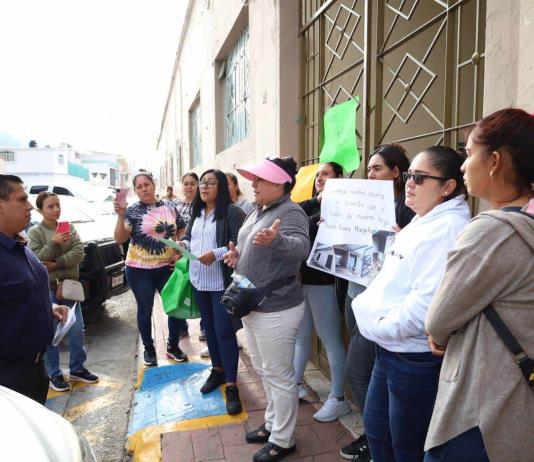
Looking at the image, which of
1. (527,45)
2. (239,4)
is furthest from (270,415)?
(239,4)

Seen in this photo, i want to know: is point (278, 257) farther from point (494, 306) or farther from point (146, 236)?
point (146, 236)

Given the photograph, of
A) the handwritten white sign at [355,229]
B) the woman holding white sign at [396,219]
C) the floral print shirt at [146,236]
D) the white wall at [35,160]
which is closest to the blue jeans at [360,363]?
the woman holding white sign at [396,219]

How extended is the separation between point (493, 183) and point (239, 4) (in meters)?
6.54

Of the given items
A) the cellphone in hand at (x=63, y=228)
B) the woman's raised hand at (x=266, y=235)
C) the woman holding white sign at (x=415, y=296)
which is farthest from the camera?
the cellphone in hand at (x=63, y=228)

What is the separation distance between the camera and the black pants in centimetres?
224

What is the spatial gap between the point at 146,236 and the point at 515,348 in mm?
3567

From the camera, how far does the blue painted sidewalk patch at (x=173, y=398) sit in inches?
134

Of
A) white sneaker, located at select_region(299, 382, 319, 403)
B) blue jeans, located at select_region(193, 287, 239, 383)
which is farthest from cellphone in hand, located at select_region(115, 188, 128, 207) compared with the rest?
white sneaker, located at select_region(299, 382, 319, 403)

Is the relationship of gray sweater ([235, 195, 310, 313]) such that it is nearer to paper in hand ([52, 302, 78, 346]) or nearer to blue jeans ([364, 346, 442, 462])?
blue jeans ([364, 346, 442, 462])

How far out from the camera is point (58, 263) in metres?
4.14

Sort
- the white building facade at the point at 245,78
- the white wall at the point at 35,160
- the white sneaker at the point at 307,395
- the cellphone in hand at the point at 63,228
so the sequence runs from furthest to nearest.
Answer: the white wall at the point at 35,160, the white building facade at the point at 245,78, the cellphone in hand at the point at 63,228, the white sneaker at the point at 307,395

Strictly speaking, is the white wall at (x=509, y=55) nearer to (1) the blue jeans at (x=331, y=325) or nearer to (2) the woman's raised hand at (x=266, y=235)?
(2) the woman's raised hand at (x=266, y=235)

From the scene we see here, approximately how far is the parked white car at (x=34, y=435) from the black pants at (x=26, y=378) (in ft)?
1.28

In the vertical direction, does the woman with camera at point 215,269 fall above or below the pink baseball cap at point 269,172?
below
